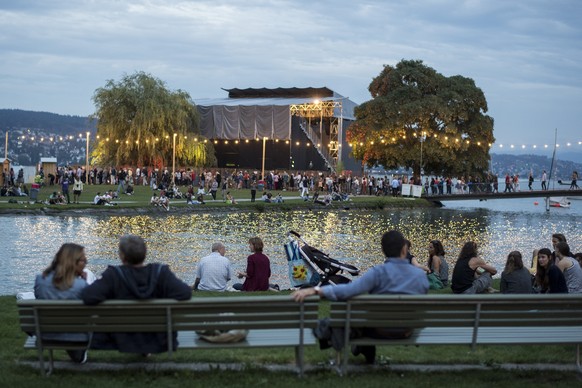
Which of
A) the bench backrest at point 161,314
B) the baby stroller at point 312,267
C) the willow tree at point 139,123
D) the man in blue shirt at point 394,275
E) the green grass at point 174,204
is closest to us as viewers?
the bench backrest at point 161,314

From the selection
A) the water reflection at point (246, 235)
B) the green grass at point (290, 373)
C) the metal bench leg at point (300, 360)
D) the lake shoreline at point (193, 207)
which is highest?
the metal bench leg at point (300, 360)

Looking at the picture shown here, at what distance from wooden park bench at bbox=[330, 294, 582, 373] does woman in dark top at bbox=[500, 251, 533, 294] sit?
370 centimetres

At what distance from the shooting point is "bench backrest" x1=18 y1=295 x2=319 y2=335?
6.98 meters

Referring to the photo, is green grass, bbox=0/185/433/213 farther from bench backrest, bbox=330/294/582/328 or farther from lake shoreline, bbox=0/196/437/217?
bench backrest, bbox=330/294/582/328

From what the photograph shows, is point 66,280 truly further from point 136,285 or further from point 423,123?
point 423,123

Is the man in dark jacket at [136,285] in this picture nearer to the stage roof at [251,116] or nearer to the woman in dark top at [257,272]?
the woman in dark top at [257,272]

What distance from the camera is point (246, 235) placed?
104 ft

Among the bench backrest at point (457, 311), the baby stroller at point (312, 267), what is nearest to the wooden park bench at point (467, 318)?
the bench backrest at point (457, 311)

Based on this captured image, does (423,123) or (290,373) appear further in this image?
(423,123)

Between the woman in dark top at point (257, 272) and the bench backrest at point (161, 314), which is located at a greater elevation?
the bench backrest at point (161, 314)

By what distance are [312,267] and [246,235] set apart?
1651cm

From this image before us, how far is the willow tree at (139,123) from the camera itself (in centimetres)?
6475

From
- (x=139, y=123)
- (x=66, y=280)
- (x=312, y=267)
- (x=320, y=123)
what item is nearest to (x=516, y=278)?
(x=312, y=267)

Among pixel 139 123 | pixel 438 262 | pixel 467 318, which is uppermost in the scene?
pixel 139 123
